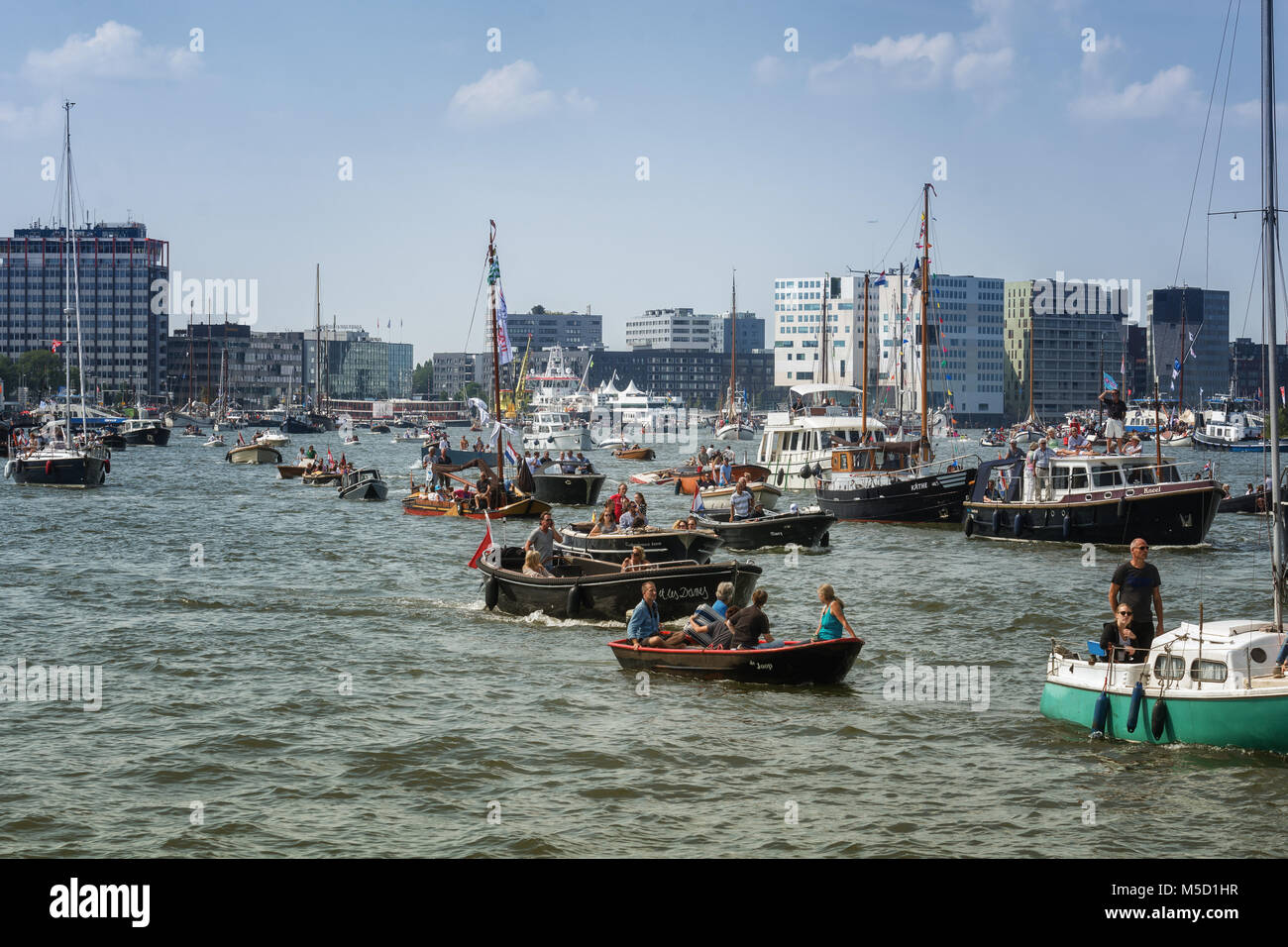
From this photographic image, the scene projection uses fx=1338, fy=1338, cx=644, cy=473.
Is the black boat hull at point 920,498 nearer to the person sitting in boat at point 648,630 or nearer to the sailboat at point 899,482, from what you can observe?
the sailboat at point 899,482

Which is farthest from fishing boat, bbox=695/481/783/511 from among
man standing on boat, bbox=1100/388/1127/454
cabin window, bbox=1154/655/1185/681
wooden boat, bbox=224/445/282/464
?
wooden boat, bbox=224/445/282/464

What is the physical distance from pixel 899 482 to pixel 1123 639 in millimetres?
31626

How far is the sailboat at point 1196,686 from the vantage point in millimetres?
15711

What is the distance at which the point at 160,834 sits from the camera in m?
14.4

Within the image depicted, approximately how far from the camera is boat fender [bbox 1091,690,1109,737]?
56.3 feet

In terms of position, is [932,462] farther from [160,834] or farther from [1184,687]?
[160,834]

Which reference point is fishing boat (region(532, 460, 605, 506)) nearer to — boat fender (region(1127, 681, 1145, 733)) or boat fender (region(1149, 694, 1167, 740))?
boat fender (region(1127, 681, 1145, 733))

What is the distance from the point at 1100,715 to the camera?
1725 cm

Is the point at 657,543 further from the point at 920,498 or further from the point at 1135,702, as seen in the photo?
the point at 920,498

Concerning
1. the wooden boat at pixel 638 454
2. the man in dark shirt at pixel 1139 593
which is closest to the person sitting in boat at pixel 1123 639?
the man in dark shirt at pixel 1139 593

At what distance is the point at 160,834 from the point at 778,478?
51.5m

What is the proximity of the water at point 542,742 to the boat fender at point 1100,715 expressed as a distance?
0.94 ft

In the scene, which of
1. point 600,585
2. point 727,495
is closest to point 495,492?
point 727,495
